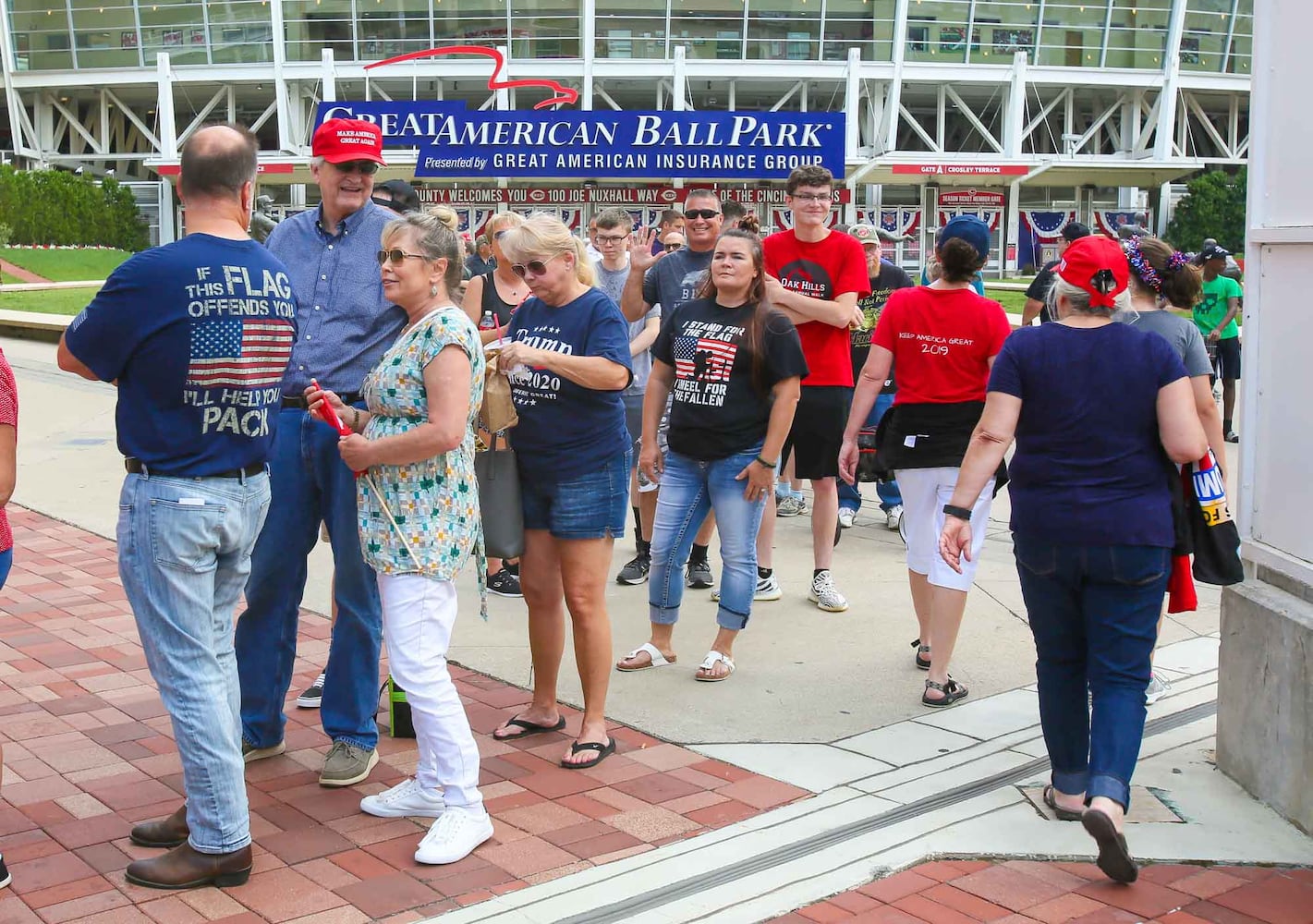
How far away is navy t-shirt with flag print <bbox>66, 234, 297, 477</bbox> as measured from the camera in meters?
3.69

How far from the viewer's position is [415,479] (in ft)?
13.7

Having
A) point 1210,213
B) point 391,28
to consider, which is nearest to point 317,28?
point 391,28

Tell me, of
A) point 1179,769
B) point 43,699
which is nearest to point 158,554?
point 43,699

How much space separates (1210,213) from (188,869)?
155 feet

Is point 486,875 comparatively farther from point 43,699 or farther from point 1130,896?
point 43,699

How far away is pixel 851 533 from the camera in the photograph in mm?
8961

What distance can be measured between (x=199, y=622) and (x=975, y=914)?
89.9 inches

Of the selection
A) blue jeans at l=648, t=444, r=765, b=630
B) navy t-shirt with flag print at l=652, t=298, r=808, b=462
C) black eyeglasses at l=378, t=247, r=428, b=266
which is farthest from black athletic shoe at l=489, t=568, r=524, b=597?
black eyeglasses at l=378, t=247, r=428, b=266

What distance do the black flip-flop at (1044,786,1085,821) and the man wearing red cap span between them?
2.27 meters

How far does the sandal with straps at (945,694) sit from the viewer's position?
217 inches

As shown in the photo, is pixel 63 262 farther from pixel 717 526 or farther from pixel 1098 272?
pixel 1098 272

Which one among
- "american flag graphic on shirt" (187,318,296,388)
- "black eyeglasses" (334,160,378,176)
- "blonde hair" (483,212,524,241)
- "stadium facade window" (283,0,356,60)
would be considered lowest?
"american flag graphic on shirt" (187,318,296,388)

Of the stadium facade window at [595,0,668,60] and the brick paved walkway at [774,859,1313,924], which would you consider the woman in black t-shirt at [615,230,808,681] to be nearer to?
the brick paved walkway at [774,859,1313,924]

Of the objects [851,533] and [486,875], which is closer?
[486,875]
